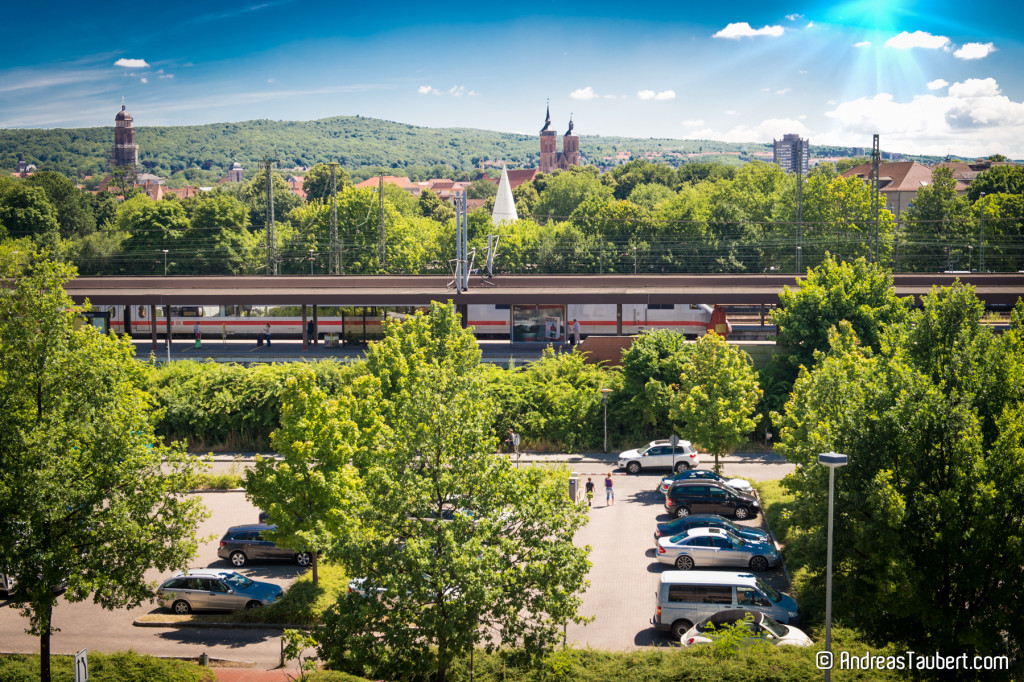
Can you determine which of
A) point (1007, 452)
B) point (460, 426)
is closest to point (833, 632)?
point (1007, 452)

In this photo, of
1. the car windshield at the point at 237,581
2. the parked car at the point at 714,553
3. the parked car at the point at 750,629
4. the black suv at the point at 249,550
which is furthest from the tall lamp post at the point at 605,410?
the car windshield at the point at 237,581

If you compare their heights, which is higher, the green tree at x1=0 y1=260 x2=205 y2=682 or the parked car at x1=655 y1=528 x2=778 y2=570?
the green tree at x1=0 y1=260 x2=205 y2=682

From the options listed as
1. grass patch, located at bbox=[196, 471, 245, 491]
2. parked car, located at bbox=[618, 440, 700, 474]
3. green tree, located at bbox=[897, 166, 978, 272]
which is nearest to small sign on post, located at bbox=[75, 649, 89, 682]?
grass patch, located at bbox=[196, 471, 245, 491]

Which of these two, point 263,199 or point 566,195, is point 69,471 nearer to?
point 566,195

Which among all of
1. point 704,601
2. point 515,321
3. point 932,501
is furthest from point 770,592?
point 515,321

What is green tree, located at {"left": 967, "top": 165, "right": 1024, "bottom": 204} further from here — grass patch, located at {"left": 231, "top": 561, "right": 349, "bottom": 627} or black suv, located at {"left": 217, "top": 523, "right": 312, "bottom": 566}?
grass patch, located at {"left": 231, "top": 561, "right": 349, "bottom": 627}
